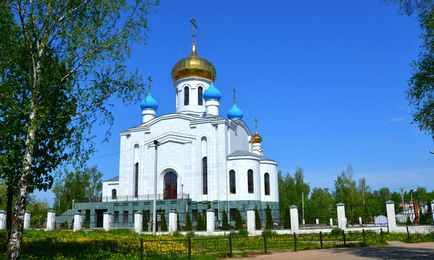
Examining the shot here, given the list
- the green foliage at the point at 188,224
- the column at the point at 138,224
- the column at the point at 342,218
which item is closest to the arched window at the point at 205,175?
the green foliage at the point at 188,224

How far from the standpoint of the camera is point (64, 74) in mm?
10453

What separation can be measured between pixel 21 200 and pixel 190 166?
83.0 ft

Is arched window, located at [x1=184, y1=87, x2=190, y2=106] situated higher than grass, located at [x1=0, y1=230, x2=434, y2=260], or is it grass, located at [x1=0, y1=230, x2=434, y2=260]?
arched window, located at [x1=184, y1=87, x2=190, y2=106]

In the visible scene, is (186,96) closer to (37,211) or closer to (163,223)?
(163,223)

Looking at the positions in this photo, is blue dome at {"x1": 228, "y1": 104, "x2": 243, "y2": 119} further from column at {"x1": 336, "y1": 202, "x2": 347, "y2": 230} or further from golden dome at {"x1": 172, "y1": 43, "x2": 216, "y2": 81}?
column at {"x1": 336, "y1": 202, "x2": 347, "y2": 230}

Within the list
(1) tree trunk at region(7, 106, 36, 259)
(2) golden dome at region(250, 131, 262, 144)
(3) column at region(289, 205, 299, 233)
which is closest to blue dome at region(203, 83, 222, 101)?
(2) golden dome at region(250, 131, 262, 144)

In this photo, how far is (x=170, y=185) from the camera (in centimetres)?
3459

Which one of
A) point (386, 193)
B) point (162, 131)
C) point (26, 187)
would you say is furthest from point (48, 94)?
point (386, 193)

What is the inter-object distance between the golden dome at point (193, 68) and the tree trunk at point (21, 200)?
29.7 metres

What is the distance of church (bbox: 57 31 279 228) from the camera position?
32091 mm

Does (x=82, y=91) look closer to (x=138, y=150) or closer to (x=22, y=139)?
(x=22, y=139)

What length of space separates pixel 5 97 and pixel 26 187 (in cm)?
230

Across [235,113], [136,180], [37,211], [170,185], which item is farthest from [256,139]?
[37,211]

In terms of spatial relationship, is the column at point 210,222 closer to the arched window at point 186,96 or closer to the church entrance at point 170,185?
the church entrance at point 170,185
